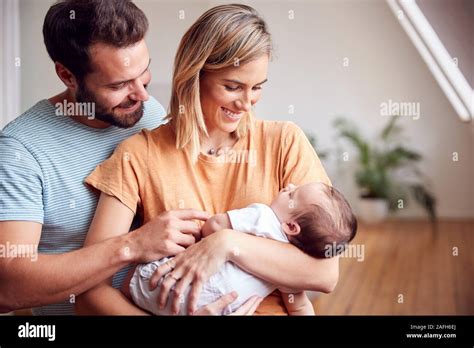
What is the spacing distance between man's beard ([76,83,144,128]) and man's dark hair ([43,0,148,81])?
0.04 metres

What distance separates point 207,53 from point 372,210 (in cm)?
62

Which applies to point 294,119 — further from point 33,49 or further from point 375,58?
point 33,49

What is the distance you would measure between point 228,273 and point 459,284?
26.4 inches

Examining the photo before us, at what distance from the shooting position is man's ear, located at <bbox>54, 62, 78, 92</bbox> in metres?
1.77

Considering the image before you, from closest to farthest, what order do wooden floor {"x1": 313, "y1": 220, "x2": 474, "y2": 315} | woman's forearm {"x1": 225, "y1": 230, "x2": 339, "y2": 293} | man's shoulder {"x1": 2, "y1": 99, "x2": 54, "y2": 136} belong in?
woman's forearm {"x1": 225, "y1": 230, "x2": 339, "y2": 293}, man's shoulder {"x1": 2, "y1": 99, "x2": 54, "y2": 136}, wooden floor {"x1": 313, "y1": 220, "x2": 474, "y2": 315}

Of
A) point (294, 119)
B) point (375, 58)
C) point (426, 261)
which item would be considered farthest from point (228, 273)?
point (375, 58)

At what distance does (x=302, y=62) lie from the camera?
1.79 meters

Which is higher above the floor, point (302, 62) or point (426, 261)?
point (302, 62)

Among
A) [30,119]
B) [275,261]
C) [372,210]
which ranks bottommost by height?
[275,261]

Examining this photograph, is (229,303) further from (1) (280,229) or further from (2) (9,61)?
(2) (9,61)

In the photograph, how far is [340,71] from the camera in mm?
1823

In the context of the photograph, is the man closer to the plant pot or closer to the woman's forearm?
the woman's forearm

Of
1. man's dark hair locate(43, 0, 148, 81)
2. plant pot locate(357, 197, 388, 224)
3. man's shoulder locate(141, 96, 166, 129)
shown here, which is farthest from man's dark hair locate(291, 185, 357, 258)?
man's dark hair locate(43, 0, 148, 81)

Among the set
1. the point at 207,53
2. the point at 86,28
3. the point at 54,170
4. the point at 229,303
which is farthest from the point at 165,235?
the point at 86,28
